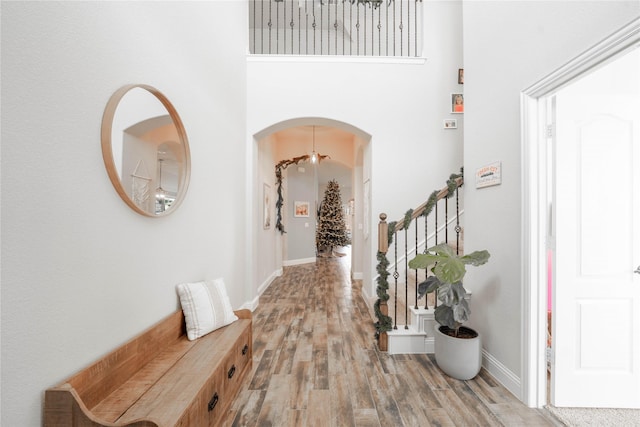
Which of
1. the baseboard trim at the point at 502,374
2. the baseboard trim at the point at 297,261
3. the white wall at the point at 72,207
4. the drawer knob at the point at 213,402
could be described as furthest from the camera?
the baseboard trim at the point at 297,261

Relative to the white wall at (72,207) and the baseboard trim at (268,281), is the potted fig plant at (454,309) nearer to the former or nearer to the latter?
the white wall at (72,207)

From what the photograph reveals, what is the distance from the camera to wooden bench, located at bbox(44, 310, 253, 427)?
3.65ft

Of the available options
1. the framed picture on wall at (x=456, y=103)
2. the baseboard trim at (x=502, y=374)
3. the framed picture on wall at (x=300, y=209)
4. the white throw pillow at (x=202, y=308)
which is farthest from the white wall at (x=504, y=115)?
the framed picture on wall at (x=300, y=209)

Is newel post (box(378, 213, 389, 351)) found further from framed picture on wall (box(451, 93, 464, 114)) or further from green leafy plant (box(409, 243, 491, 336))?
framed picture on wall (box(451, 93, 464, 114))

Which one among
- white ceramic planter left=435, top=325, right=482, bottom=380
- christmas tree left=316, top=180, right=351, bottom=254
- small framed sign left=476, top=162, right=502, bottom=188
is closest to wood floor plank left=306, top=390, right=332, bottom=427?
white ceramic planter left=435, top=325, right=482, bottom=380

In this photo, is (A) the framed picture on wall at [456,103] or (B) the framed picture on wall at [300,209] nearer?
(A) the framed picture on wall at [456,103]

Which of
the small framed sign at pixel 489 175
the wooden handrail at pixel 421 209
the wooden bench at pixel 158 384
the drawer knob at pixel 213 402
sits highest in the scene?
the small framed sign at pixel 489 175

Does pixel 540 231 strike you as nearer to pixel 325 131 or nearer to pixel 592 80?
pixel 592 80

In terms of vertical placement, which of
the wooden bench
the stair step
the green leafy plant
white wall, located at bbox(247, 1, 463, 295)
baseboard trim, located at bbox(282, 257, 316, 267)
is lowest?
baseboard trim, located at bbox(282, 257, 316, 267)

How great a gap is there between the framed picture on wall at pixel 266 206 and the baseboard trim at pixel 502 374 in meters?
3.93

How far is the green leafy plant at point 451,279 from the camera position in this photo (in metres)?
2.14

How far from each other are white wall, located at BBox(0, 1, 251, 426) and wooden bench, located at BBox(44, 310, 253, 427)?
72 mm

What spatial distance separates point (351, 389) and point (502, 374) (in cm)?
118

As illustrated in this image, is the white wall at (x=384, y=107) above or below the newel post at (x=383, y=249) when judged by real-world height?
above
